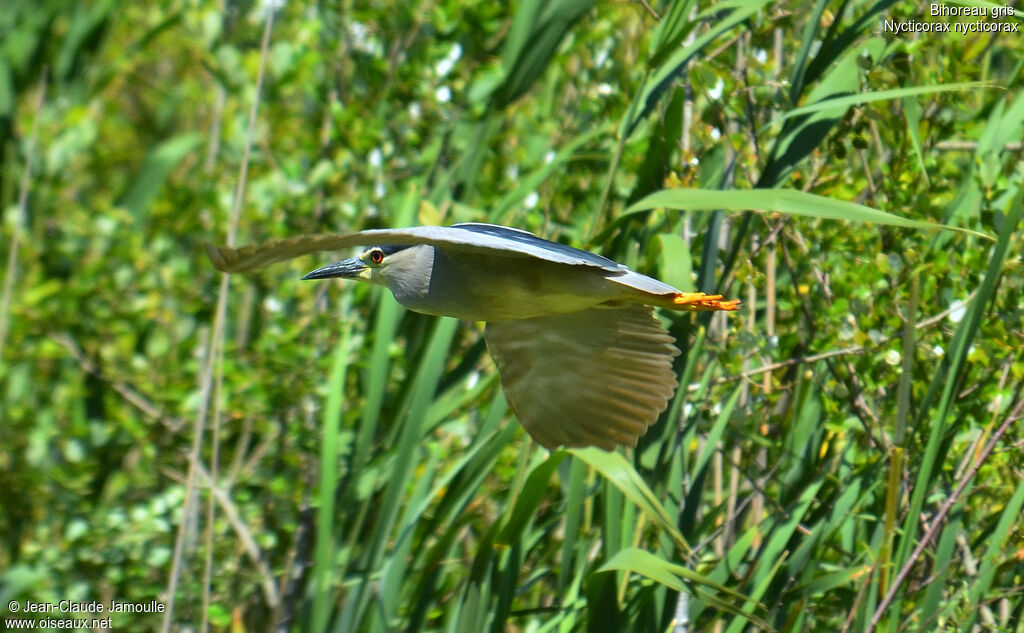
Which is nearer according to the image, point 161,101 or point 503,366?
point 503,366

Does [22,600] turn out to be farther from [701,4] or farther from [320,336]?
[701,4]

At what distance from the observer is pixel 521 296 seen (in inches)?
96.0

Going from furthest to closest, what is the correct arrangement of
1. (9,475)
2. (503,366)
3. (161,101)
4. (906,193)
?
(161,101) → (9,475) → (503,366) → (906,193)

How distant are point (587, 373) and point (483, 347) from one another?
31 centimetres

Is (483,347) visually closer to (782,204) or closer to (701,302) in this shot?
(701,302)

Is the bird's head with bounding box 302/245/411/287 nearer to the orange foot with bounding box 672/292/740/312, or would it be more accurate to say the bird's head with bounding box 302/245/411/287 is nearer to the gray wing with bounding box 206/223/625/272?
the gray wing with bounding box 206/223/625/272

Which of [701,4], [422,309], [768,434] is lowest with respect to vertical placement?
[768,434]

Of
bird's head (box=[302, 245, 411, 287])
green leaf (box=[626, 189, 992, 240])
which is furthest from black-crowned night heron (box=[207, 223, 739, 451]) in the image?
green leaf (box=[626, 189, 992, 240])

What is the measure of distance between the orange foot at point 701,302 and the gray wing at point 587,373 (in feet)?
0.82

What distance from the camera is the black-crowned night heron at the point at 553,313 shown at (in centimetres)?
230

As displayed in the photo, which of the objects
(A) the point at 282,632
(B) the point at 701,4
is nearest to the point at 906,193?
(B) the point at 701,4

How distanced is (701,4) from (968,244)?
86 centimetres

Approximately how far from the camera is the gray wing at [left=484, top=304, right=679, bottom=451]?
2.57 metres

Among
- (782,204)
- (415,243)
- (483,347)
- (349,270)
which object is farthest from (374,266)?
(782,204)
